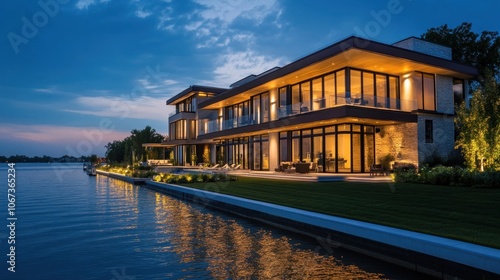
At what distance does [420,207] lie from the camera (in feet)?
29.2

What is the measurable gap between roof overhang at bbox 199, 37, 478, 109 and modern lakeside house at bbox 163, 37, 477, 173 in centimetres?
5

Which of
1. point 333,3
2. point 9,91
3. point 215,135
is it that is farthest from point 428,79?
point 9,91

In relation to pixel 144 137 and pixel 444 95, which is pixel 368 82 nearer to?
pixel 444 95

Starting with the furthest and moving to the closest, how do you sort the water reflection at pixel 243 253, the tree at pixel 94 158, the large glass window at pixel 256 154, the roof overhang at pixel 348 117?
the tree at pixel 94 158, the large glass window at pixel 256 154, the roof overhang at pixel 348 117, the water reflection at pixel 243 253

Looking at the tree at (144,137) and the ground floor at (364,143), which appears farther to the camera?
the tree at (144,137)

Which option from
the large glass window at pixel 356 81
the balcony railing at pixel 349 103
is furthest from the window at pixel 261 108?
the large glass window at pixel 356 81

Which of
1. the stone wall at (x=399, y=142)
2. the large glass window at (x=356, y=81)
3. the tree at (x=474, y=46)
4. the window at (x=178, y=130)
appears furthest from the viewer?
the window at (x=178, y=130)

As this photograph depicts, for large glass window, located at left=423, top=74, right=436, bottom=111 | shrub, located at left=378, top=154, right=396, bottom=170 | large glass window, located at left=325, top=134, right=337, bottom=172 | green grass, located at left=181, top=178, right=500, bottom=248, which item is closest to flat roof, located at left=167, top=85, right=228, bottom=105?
large glass window, located at left=325, top=134, right=337, bottom=172

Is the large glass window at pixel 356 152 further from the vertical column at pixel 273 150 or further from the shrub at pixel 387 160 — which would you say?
the vertical column at pixel 273 150

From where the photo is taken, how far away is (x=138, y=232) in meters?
9.15

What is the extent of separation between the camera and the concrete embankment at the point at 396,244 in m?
4.75

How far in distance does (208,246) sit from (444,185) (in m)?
10.7

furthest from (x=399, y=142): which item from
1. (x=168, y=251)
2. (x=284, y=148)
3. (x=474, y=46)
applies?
(x=474, y=46)

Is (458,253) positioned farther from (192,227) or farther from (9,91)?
(9,91)
